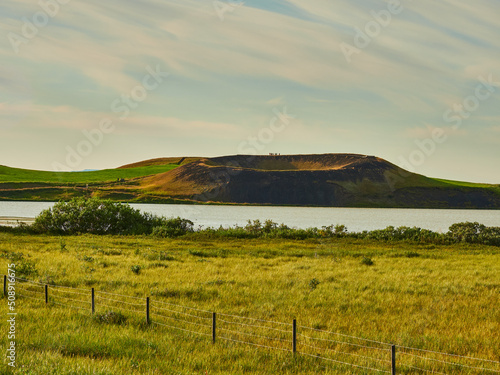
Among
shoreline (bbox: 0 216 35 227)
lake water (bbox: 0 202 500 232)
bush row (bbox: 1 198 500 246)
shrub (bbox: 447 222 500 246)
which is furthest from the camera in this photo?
lake water (bbox: 0 202 500 232)

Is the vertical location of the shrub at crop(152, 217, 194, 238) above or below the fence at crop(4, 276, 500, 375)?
above

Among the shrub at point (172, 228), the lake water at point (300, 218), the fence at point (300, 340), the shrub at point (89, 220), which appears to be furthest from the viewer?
the lake water at point (300, 218)

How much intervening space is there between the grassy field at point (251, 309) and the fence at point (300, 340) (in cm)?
8

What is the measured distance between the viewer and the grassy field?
11.0m

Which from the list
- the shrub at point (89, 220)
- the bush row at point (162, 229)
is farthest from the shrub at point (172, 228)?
the shrub at point (89, 220)

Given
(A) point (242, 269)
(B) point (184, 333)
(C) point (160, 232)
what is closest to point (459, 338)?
(B) point (184, 333)

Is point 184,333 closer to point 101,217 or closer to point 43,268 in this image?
point 43,268

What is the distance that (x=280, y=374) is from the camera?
10.4 meters

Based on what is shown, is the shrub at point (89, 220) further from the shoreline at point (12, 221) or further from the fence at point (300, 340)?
the fence at point (300, 340)

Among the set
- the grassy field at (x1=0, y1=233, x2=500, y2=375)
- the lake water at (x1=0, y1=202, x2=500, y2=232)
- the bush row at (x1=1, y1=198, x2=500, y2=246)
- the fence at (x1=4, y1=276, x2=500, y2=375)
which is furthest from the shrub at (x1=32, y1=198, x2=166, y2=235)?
the fence at (x1=4, y1=276, x2=500, y2=375)

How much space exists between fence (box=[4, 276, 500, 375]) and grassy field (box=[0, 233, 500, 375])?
0.27 feet

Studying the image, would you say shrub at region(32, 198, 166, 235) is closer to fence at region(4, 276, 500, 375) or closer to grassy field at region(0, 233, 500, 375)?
grassy field at region(0, 233, 500, 375)

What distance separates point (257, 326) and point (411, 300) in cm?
819

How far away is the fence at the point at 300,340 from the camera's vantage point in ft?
36.8
